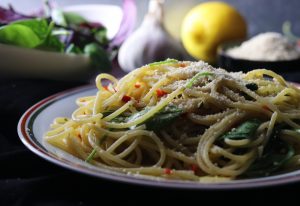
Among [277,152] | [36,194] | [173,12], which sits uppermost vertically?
[277,152]

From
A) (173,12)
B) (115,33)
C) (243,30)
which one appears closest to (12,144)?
(115,33)

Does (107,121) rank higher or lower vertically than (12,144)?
higher

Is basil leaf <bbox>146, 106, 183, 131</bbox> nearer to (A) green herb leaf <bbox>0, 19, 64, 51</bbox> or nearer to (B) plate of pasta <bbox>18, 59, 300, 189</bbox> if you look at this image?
(B) plate of pasta <bbox>18, 59, 300, 189</bbox>

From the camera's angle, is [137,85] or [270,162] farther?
[137,85]

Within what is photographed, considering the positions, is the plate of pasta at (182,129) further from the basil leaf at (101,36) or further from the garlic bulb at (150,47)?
the basil leaf at (101,36)

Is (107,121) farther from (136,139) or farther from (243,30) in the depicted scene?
(243,30)

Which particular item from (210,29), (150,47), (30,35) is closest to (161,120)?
(30,35)

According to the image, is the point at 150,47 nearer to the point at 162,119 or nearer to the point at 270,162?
the point at 162,119
